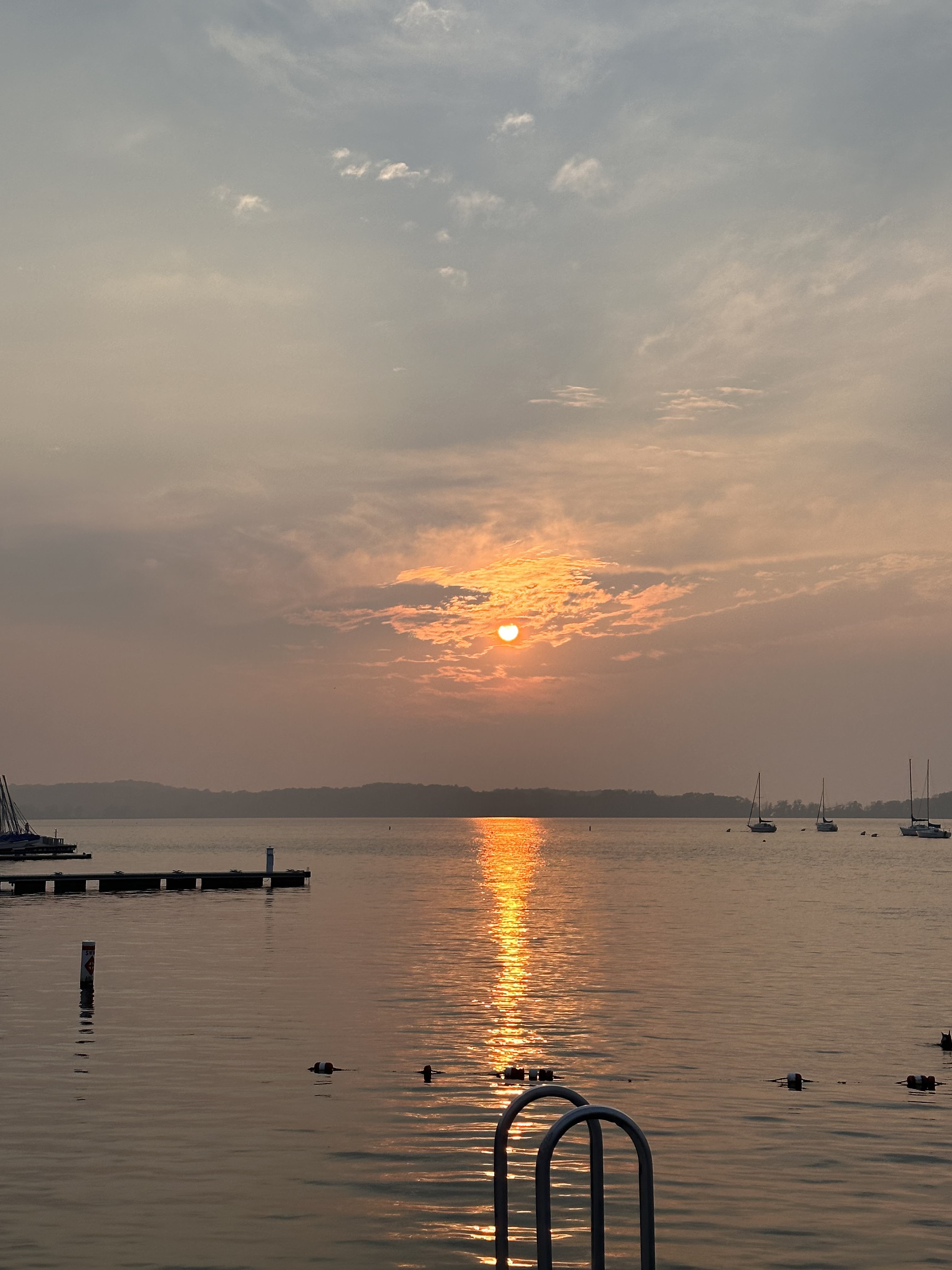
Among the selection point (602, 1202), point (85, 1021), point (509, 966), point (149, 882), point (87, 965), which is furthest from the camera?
point (149, 882)

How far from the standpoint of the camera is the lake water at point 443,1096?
17172 mm

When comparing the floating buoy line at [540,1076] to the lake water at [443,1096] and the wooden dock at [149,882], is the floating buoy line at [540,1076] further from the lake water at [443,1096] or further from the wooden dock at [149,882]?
the wooden dock at [149,882]

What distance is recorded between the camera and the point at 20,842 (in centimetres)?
15388

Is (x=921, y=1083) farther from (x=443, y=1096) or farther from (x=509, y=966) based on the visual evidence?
(x=509, y=966)

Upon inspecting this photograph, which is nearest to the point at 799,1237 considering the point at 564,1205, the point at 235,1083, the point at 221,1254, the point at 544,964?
the point at 564,1205

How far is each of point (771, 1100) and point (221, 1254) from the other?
13032 millimetres

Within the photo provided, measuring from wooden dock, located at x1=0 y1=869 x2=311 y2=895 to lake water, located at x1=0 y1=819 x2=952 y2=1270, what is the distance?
29350 millimetres

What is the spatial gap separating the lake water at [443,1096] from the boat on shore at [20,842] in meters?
87.3

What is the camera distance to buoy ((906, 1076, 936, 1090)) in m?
26.9

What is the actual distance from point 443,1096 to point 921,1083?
9984 millimetres

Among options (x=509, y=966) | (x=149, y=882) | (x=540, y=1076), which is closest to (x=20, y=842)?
(x=149, y=882)

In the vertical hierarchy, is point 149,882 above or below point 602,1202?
below

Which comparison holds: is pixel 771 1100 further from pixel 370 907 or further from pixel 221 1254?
pixel 370 907

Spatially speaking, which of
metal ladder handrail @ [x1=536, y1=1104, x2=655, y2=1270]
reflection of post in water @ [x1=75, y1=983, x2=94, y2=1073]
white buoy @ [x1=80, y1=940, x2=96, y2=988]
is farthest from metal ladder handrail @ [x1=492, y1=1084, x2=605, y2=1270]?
white buoy @ [x1=80, y1=940, x2=96, y2=988]
